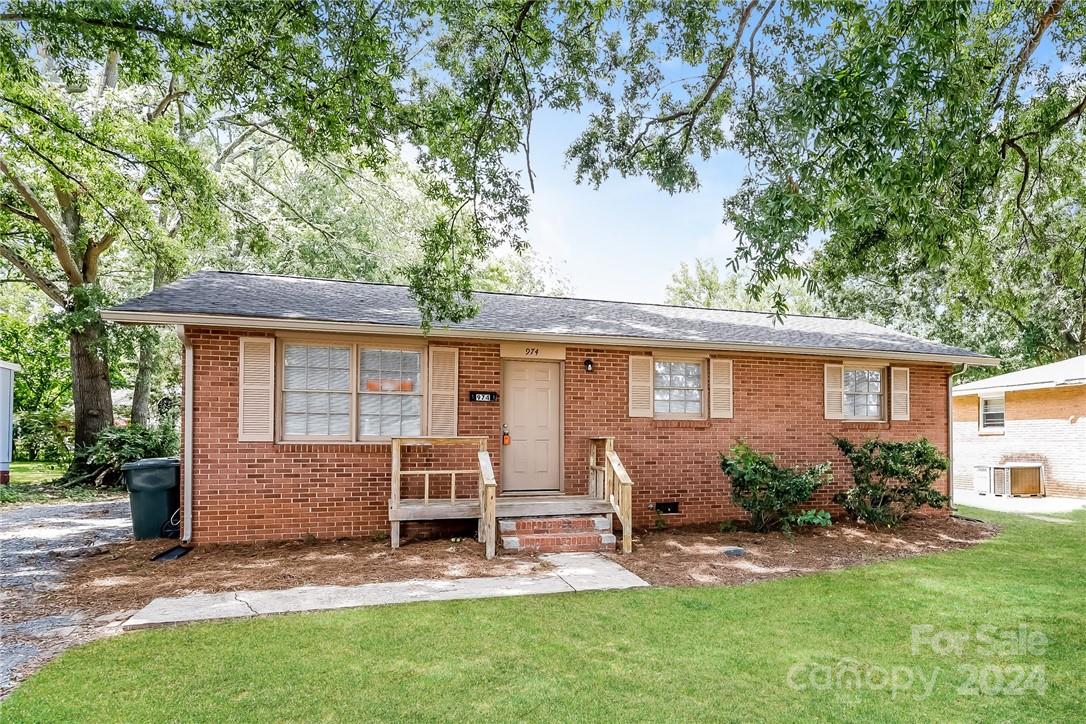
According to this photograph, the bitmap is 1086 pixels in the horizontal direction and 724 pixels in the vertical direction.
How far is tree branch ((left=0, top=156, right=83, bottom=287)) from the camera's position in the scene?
12.2 m

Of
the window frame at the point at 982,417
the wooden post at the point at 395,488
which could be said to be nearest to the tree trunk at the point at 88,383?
the wooden post at the point at 395,488

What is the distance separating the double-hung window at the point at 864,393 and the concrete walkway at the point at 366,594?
5679 mm

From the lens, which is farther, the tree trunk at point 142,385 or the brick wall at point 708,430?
the tree trunk at point 142,385

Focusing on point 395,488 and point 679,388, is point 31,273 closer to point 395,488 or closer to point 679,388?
point 395,488

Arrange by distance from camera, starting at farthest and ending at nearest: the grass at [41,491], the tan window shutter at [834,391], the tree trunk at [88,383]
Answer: the tree trunk at [88,383] < the grass at [41,491] < the tan window shutter at [834,391]

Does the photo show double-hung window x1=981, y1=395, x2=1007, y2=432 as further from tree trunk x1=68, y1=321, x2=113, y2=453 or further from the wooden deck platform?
tree trunk x1=68, y1=321, x2=113, y2=453

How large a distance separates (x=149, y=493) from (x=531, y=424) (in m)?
4.93

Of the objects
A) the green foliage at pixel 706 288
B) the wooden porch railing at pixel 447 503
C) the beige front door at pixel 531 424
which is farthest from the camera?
the green foliage at pixel 706 288

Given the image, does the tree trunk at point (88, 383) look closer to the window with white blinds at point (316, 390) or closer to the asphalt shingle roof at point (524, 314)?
the asphalt shingle roof at point (524, 314)

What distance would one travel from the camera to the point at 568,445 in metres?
8.73

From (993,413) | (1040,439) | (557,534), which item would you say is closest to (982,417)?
(993,413)

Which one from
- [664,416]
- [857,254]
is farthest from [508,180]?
[857,254]

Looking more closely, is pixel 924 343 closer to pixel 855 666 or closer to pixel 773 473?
pixel 773 473

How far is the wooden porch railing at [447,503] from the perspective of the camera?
23.0 ft
